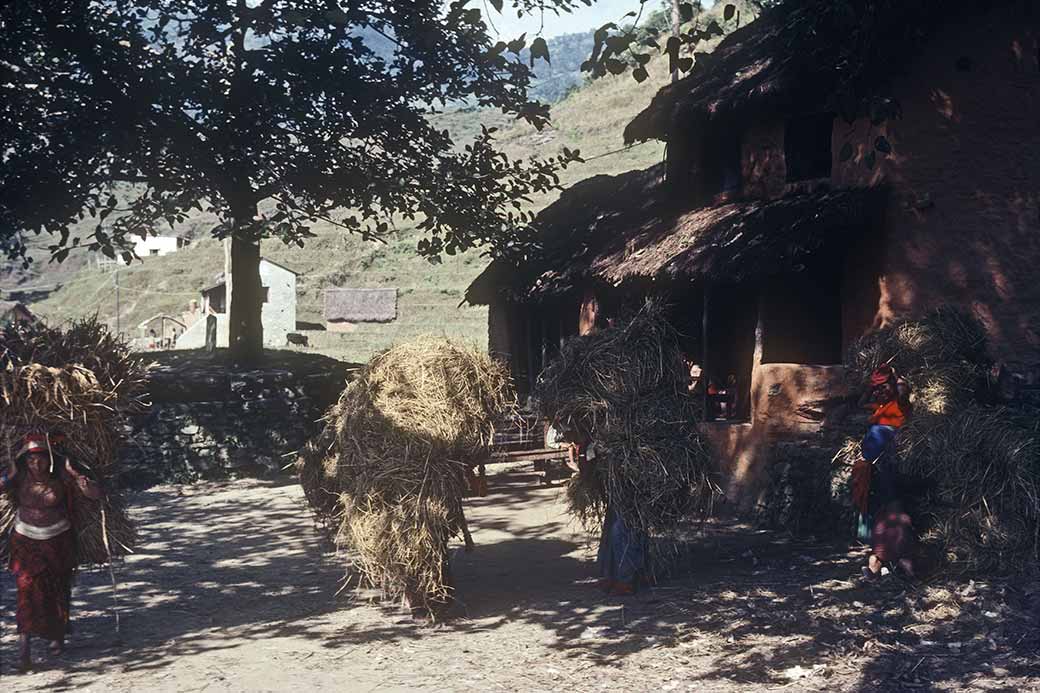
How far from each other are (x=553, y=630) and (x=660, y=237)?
329 inches

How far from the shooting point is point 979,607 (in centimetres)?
766

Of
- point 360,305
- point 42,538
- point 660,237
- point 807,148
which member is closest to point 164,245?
point 360,305

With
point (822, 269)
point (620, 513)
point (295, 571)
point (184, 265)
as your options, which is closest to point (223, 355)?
point (295, 571)

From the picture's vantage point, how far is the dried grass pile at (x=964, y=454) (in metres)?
8.31

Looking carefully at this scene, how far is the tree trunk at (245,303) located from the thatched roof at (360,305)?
94.1 ft

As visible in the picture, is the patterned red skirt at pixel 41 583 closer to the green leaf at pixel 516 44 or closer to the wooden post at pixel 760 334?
the green leaf at pixel 516 44

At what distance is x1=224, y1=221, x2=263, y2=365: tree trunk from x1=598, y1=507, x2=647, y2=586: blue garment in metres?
12.9

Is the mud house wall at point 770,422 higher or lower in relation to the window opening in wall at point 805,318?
lower

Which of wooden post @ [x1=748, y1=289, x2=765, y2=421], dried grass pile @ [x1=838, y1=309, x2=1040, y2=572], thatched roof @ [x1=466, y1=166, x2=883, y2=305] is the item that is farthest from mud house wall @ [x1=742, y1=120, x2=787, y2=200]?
dried grass pile @ [x1=838, y1=309, x2=1040, y2=572]

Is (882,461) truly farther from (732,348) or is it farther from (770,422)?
(732,348)

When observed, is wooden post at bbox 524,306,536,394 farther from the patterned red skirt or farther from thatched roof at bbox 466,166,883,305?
the patterned red skirt

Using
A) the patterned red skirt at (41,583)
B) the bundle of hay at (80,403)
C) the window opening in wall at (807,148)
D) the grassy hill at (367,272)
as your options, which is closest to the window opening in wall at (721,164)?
the window opening in wall at (807,148)

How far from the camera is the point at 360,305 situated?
49.7 meters

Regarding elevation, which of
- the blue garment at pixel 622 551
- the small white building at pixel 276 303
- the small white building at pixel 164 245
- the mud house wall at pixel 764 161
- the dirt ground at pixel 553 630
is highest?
the small white building at pixel 164 245
